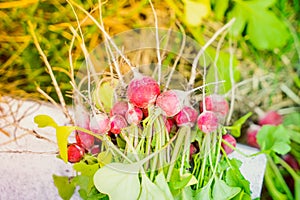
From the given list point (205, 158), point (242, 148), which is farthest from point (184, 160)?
point (242, 148)

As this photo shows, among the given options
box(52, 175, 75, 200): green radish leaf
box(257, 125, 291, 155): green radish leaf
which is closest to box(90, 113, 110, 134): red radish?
box(52, 175, 75, 200): green radish leaf

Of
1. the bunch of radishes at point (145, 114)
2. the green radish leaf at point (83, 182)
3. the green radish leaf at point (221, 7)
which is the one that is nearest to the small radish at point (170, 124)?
the bunch of radishes at point (145, 114)

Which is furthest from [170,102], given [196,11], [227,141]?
[196,11]

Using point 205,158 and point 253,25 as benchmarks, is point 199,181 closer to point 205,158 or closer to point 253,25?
point 205,158

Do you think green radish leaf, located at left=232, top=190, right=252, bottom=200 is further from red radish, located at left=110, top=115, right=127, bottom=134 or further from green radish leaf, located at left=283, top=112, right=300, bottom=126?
green radish leaf, located at left=283, top=112, right=300, bottom=126

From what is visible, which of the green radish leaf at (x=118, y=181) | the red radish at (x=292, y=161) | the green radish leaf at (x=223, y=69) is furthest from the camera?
the red radish at (x=292, y=161)

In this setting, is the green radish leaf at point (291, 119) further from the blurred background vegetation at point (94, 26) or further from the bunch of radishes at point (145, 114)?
the bunch of radishes at point (145, 114)

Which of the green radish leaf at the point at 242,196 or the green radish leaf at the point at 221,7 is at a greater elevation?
the green radish leaf at the point at 221,7
